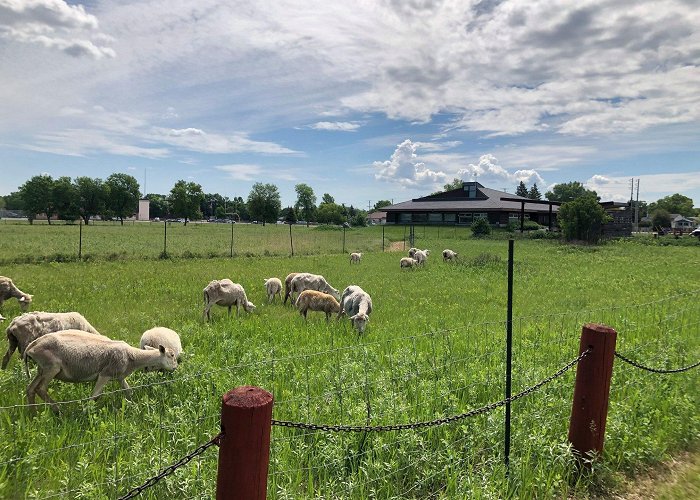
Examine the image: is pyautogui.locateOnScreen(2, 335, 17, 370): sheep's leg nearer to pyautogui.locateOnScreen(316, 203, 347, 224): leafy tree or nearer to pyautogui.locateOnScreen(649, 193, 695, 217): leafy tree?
pyautogui.locateOnScreen(316, 203, 347, 224): leafy tree

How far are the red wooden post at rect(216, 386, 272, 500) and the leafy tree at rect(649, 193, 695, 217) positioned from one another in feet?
568

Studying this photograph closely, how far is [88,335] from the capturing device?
615 centimetres

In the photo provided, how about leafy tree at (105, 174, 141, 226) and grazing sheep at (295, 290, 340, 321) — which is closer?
grazing sheep at (295, 290, 340, 321)

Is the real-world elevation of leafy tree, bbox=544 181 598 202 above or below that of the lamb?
above

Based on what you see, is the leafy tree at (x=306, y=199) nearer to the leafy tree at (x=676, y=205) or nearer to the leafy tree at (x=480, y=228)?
the leafy tree at (x=480, y=228)

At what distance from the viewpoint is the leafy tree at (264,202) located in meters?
111

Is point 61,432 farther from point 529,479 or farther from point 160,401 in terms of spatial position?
point 529,479

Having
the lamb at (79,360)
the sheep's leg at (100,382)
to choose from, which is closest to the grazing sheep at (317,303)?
the lamb at (79,360)

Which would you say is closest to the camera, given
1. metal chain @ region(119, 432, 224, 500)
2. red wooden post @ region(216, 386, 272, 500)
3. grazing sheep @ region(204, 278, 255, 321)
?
metal chain @ region(119, 432, 224, 500)

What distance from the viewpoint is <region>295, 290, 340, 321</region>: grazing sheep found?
11.6m

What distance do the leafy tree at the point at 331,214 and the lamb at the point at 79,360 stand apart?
115230 mm

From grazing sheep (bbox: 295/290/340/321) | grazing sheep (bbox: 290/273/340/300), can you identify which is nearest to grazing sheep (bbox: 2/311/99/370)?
grazing sheep (bbox: 295/290/340/321)

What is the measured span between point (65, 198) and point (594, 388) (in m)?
99.6

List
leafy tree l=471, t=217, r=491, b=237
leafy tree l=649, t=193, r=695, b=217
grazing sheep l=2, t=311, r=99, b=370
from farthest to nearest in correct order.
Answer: leafy tree l=649, t=193, r=695, b=217 < leafy tree l=471, t=217, r=491, b=237 < grazing sheep l=2, t=311, r=99, b=370
